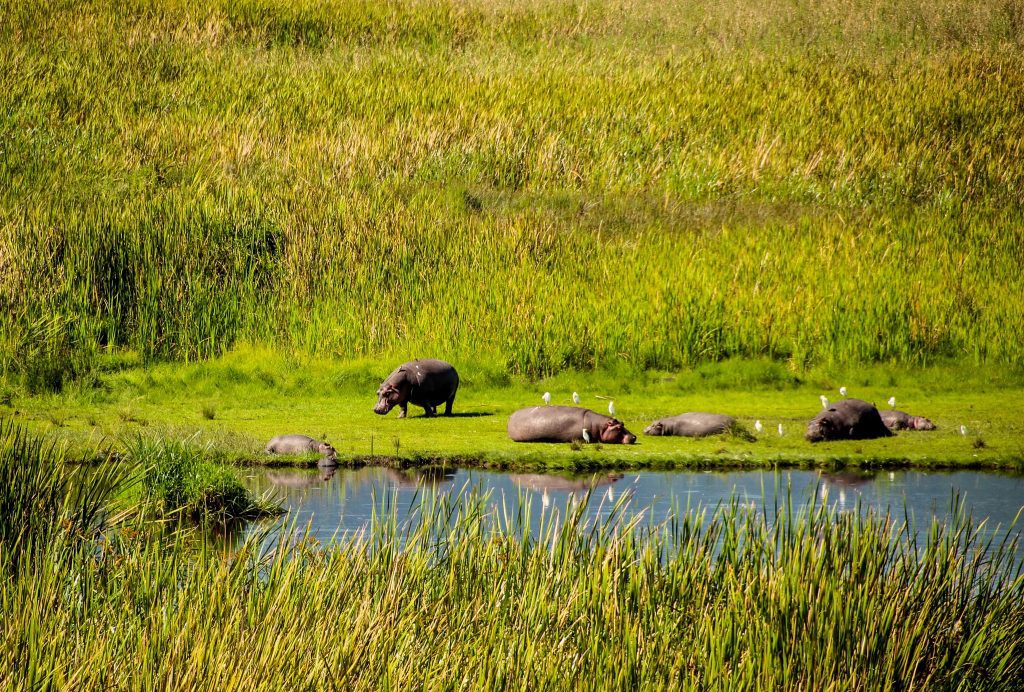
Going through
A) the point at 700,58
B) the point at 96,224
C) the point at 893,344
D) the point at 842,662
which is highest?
the point at 700,58

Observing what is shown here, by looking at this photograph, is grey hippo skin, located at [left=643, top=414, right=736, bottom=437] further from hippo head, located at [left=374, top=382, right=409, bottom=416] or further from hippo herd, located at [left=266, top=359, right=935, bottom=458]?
hippo head, located at [left=374, top=382, right=409, bottom=416]

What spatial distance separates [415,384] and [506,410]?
145 cm

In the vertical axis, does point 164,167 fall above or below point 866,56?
below

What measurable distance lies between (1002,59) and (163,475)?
1077 inches

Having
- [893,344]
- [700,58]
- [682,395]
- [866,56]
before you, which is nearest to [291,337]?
[682,395]

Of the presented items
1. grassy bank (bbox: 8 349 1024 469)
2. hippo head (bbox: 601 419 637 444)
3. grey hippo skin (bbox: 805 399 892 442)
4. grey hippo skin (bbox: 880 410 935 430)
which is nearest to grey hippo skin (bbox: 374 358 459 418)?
grassy bank (bbox: 8 349 1024 469)

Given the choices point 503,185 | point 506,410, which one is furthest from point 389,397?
point 503,185

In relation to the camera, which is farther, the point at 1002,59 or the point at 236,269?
the point at 1002,59

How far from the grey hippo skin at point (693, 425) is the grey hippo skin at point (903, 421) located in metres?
1.80

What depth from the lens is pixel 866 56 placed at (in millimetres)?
33094

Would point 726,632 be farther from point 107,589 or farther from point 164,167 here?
point 164,167

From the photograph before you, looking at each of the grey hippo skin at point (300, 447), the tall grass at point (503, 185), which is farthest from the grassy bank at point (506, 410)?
the tall grass at point (503, 185)

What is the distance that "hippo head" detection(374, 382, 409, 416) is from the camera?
15.0 metres

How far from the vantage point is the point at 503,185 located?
78.5 ft
